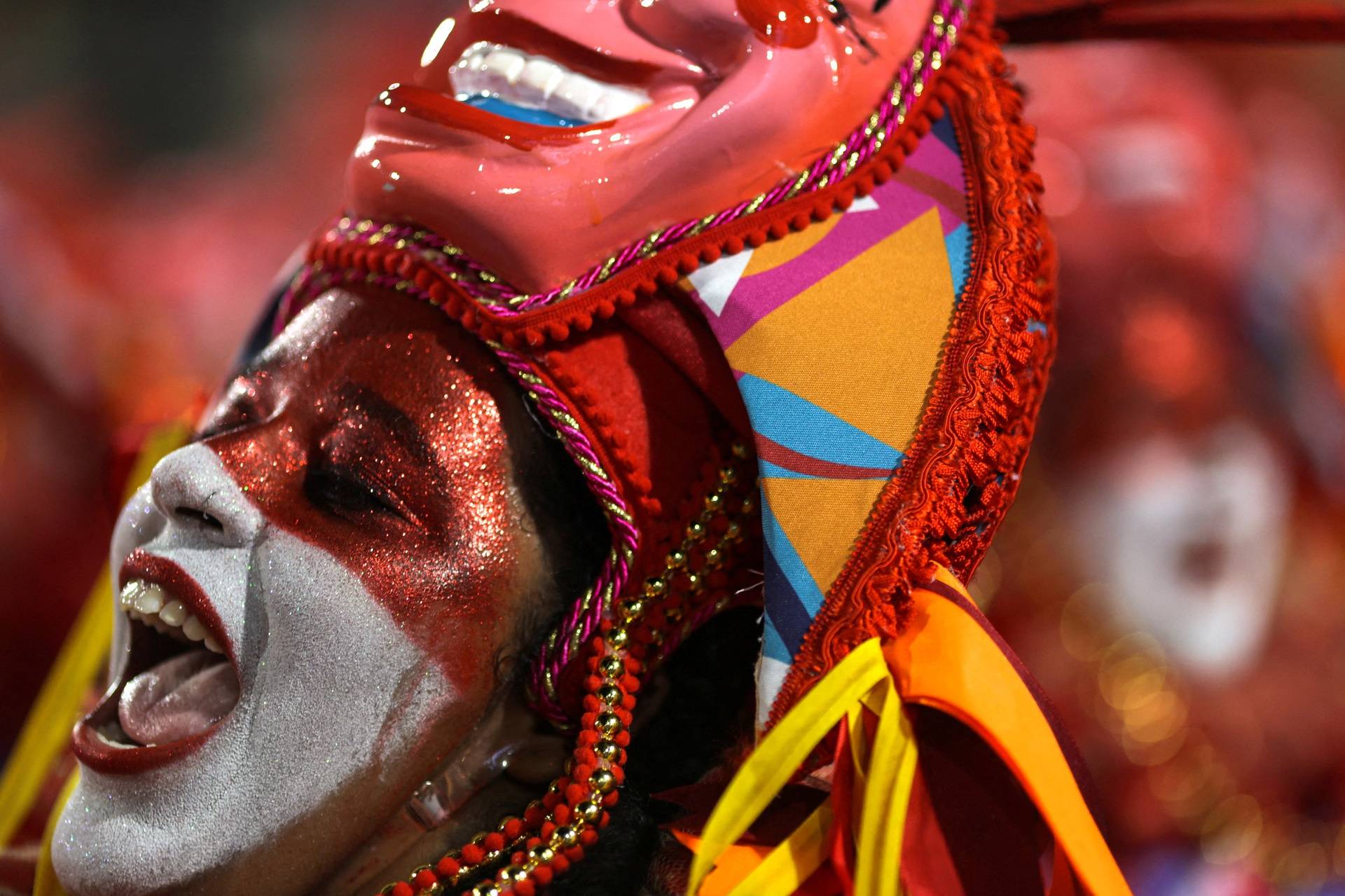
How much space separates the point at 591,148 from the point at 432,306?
175 millimetres

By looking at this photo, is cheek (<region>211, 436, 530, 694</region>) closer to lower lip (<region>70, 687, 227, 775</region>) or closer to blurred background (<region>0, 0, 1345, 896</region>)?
lower lip (<region>70, 687, 227, 775</region>)

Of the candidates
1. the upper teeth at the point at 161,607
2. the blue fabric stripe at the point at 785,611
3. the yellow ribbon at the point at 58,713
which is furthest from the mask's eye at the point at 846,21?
the yellow ribbon at the point at 58,713

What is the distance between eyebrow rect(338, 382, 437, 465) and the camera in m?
0.97

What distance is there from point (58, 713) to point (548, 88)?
82 cm

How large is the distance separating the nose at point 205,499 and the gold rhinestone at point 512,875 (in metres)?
0.30

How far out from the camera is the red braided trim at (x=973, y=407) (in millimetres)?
908

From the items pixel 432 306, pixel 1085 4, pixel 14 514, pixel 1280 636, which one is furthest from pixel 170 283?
pixel 1280 636

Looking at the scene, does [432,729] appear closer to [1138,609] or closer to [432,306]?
[432,306]

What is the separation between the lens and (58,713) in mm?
1340

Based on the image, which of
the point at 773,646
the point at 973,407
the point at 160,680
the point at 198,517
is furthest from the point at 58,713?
the point at 973,407

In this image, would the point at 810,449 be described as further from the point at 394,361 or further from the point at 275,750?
→ the point at 275,750

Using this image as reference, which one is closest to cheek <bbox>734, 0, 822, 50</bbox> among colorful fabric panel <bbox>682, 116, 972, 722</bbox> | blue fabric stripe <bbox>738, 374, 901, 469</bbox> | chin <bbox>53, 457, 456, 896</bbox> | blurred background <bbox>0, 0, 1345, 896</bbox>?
colorful fabric panel <bbox>682, 116, 972, 722</bbox>

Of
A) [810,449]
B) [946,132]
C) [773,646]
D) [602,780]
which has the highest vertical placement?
[946,132]

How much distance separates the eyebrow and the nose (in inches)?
4.1
